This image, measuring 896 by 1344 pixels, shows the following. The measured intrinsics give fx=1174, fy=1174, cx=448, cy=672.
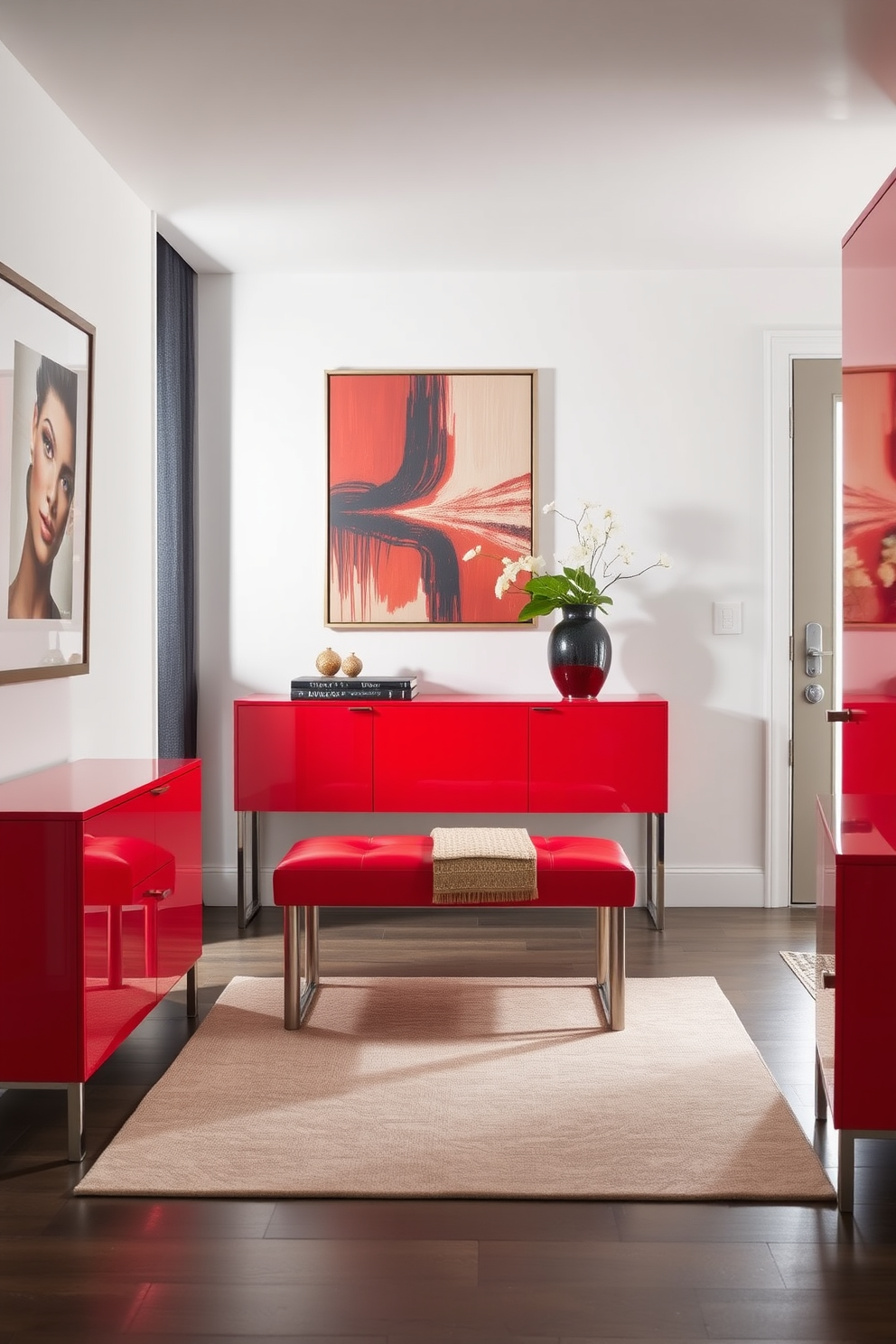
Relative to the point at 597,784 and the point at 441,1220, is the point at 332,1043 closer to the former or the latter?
the point at 441,1220

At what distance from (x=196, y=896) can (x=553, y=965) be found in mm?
1213

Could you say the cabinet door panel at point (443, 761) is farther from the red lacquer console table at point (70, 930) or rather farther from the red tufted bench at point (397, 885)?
the red lacquer console table at point (70, 930)

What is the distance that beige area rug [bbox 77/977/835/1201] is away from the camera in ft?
7.50

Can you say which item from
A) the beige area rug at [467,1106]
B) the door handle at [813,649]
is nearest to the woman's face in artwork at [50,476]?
the beige area rug at [467,1106]

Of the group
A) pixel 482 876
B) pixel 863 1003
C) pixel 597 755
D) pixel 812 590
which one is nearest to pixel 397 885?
pixel 482 876

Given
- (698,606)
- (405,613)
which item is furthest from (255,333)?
(698,606)

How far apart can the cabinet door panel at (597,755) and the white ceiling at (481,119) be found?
1.72 metres

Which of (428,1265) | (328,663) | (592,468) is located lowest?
(428,1265)

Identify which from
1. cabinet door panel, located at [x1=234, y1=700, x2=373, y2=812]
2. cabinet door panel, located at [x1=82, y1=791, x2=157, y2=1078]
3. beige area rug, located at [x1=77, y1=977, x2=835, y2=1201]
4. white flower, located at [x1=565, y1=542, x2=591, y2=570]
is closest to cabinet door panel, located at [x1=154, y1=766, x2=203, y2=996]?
cabinet door panel, located at [x1=82, y1=791, x2=157, y2=1078]

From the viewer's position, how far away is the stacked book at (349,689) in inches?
168

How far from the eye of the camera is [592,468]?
4633 mm

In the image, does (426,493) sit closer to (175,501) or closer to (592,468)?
(592,468)

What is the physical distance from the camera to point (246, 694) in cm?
471

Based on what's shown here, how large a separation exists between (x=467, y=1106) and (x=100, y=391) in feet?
7.63
